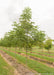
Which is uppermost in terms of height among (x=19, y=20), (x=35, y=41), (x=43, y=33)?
(x=19, y=20)

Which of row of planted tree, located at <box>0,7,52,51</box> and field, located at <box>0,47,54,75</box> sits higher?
row of planted tree, located at <box>0,7,52,51</box>

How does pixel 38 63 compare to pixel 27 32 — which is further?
pixel 38 63

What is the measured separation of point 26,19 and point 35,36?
98.3 inches

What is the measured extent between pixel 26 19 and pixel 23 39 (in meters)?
2.59

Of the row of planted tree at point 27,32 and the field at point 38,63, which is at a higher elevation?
the row of planted tree at point 27,32

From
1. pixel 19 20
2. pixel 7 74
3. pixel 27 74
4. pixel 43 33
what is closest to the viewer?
pixel 7 74

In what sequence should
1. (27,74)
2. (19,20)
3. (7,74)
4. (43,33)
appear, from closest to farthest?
1. (7,74)
2. (27,74)
3. (43,33)
4. (19,20)

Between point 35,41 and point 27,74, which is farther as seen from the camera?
point 35,41

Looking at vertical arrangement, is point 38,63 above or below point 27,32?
below

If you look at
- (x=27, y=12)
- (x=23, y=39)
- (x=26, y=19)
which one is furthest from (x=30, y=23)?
(x=23, y=39)

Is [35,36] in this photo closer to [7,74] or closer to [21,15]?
[21,15]

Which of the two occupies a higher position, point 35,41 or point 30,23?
point 30,23

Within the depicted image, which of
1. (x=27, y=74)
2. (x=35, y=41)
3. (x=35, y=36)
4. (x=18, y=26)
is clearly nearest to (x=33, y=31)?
(x=35, y=36)

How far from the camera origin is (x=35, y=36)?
9.62 metres
